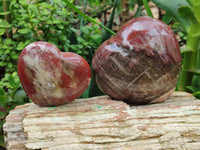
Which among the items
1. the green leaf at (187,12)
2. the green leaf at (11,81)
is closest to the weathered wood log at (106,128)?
the green leaf at (11,81)

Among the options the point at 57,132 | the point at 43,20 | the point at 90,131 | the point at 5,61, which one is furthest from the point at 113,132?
the point at 5,61

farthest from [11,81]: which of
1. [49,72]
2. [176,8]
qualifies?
[176,8]

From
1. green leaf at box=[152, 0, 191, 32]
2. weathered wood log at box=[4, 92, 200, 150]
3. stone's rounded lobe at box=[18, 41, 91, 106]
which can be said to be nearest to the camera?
weathered wood log at box=[4, 92, 200, 150]

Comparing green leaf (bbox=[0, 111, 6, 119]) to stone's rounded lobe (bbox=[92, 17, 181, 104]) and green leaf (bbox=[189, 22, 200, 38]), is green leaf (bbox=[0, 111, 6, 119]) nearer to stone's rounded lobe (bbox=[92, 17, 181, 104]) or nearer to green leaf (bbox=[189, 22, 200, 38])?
stone's rounded lobe (bbox=[92, 17, 181, 104])

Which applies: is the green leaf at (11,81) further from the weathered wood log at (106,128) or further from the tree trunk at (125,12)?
the tree trunk at (125,12)

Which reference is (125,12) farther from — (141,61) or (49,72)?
(49,72)

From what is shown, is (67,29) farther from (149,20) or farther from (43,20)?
(149,20)

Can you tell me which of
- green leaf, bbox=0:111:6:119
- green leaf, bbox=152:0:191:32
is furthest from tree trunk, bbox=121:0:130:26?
green leaf, bbox=0:111:6:119
